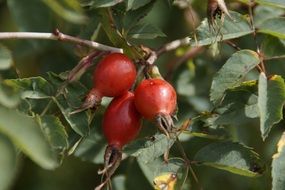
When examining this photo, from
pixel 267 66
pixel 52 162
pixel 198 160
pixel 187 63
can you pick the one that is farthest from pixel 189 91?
pixel 52 162

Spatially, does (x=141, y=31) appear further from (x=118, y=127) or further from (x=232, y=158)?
(x=232, y=158)

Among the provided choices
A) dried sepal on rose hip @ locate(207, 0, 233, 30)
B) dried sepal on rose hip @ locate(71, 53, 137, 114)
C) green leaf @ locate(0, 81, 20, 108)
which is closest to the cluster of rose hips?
dried sepal on rose hip @ locate(71, 53, 137, 114)

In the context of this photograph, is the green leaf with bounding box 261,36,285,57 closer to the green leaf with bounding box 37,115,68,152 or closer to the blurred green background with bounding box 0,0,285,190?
the blurred green background with bounding box 0,0,285,190

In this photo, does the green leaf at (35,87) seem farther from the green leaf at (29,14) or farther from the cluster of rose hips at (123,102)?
the green leaf at (29,14)

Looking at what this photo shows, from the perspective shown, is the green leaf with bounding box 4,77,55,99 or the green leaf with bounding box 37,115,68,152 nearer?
the green leaf with bounding box 37,115,68,152

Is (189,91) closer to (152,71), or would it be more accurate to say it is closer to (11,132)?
(152,71)

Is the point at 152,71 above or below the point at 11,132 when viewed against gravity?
below

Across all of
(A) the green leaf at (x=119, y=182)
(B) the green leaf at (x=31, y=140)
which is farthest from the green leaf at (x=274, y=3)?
(B) the green leaf at (x=31, y=140)
